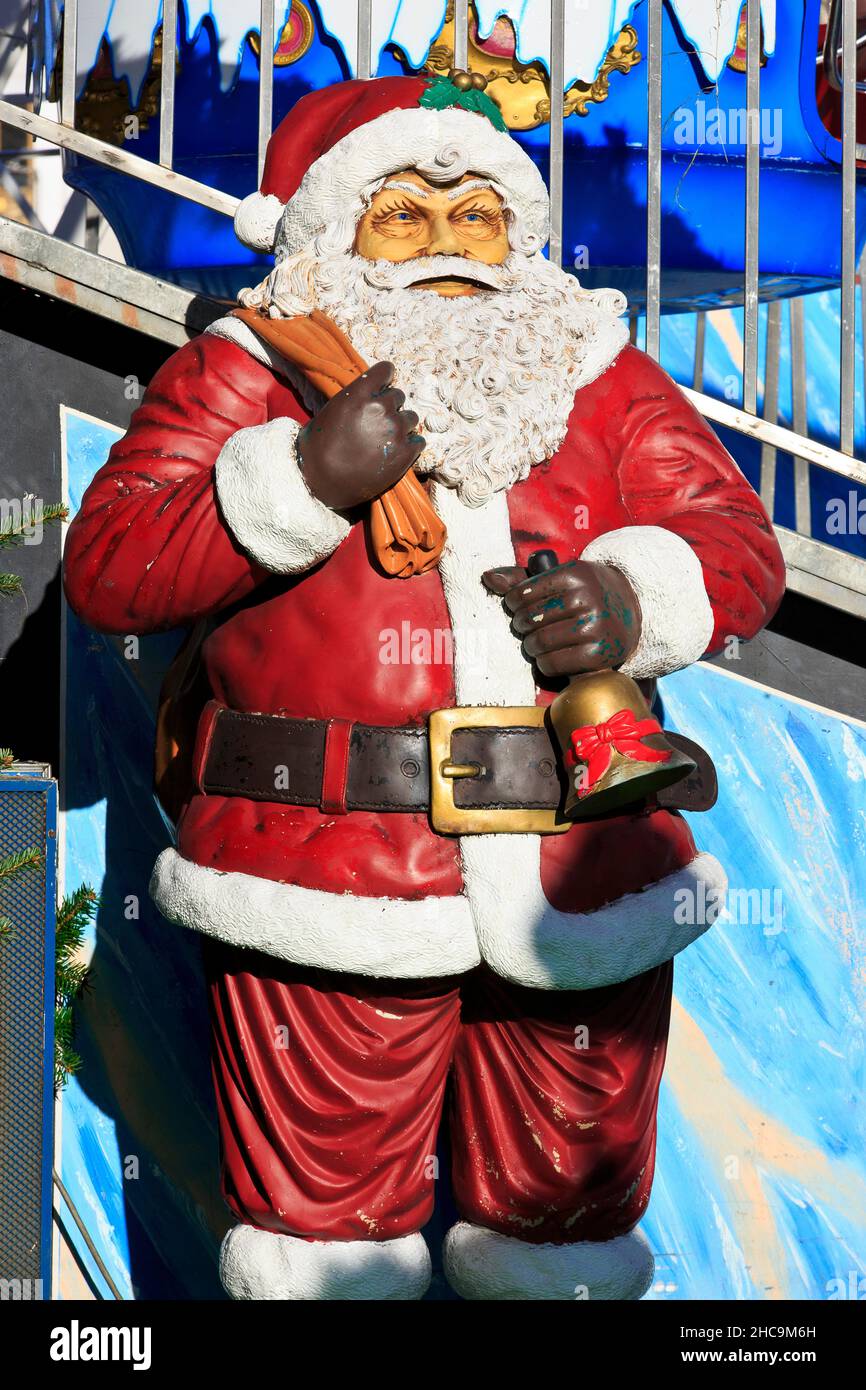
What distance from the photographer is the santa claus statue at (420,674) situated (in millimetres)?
2660

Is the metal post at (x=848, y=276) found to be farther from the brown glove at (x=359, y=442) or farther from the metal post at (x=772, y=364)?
the brown glove at (x=359, y=442)

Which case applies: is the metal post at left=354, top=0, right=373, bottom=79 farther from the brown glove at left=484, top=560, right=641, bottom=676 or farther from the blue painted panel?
the brown glove at left=484, top=560, right=641, bottom=676

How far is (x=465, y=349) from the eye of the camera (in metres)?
2.72

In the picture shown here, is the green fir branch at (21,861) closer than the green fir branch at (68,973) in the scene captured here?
Yes

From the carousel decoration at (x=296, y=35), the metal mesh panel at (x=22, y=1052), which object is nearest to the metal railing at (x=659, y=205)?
the carousel decoration at (x=296, y=35)

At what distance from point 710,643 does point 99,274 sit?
1.33 meters

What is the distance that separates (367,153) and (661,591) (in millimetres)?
750

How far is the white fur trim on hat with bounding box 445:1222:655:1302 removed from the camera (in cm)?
284

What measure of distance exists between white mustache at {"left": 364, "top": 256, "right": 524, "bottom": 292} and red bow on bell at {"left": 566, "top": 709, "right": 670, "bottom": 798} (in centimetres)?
69

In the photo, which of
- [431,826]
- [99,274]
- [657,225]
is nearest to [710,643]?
[431,826]

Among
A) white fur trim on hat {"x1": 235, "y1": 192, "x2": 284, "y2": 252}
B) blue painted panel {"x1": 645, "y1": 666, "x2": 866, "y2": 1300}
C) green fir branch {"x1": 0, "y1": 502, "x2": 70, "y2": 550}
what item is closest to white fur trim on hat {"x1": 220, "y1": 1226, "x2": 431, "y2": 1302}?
blue painted panel {"x1": 645, "y1": 666, "x2": 866, "y2": 1300}

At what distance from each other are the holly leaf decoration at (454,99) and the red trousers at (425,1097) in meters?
1.26

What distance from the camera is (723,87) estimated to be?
422 cm

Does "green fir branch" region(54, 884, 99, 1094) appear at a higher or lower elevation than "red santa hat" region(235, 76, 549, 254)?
lower
